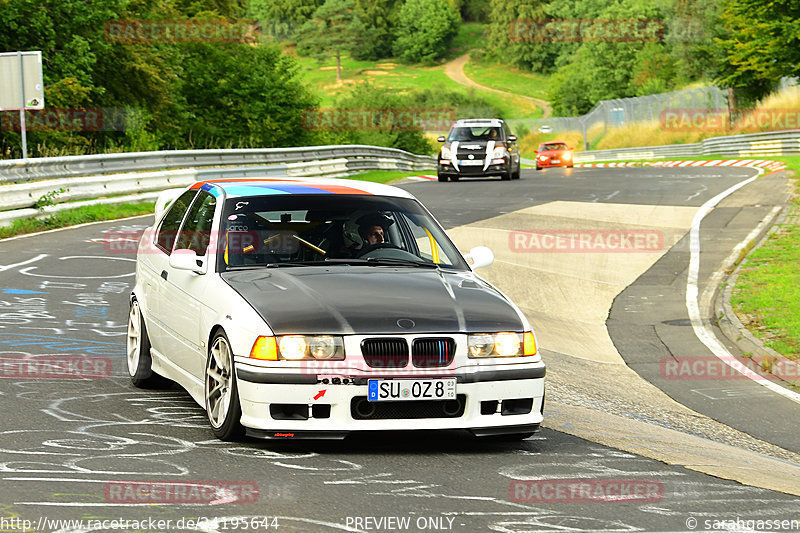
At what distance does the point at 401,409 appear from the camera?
6.33 meters

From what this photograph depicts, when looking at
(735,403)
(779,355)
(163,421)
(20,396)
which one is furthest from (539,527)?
(779,355)

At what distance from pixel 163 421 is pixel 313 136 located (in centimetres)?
5171

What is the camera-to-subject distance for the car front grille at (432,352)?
629cm

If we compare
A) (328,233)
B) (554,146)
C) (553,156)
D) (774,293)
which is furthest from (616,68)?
(328,233)

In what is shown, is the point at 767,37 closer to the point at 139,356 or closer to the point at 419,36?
the point at 139,356

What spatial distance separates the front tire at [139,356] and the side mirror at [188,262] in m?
1.16

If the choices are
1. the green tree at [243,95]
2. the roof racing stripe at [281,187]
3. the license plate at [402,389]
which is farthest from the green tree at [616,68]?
the license plate at [402,389]

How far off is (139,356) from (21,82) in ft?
50.8

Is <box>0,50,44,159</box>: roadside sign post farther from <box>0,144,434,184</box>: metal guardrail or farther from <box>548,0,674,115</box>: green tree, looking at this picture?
<box>548,0,674,115</box>: green tree

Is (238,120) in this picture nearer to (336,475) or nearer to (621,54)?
(336,475)

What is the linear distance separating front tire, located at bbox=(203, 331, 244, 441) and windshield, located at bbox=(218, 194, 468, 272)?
0.71 m

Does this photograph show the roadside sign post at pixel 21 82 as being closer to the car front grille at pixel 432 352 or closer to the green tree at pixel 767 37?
the car front grille at pixel 432 352

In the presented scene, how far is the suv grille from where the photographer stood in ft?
20.5

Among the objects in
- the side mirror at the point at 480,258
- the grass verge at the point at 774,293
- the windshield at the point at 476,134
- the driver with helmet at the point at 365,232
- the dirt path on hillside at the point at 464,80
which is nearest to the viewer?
the driver with helmet at the point at 365,232
